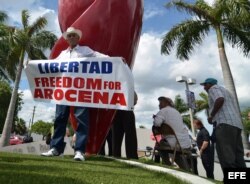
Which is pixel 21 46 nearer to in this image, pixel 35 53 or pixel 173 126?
pixel 35 53

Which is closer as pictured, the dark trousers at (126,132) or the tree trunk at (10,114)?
the dark trousers at (126,132)

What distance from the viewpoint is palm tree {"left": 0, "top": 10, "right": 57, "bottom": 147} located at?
75.2 feet

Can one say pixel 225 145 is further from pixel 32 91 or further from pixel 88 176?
pixel 32 91

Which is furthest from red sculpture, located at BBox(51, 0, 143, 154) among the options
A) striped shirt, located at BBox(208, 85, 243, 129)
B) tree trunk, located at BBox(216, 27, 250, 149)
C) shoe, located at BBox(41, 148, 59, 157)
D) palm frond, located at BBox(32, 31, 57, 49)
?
palm frond, located at BBox(32, 31, 57, 49)

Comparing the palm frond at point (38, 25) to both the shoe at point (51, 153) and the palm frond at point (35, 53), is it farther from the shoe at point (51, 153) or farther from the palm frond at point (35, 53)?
the shoe at point (51, 153)

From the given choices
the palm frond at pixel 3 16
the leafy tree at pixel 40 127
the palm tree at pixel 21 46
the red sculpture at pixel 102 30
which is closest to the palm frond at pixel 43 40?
the palm tree at pixel 21 46

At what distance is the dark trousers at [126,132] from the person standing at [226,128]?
1.29 m

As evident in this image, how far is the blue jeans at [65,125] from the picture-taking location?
195 inches

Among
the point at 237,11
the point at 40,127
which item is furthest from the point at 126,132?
the point at 40,127

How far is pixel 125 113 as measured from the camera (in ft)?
20.4

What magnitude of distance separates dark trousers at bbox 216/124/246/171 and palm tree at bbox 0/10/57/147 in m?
19.5

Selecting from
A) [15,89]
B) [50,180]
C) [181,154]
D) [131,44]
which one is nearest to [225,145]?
[181,154]

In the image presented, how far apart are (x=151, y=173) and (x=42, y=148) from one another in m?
13.8

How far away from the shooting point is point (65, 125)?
518 cm
